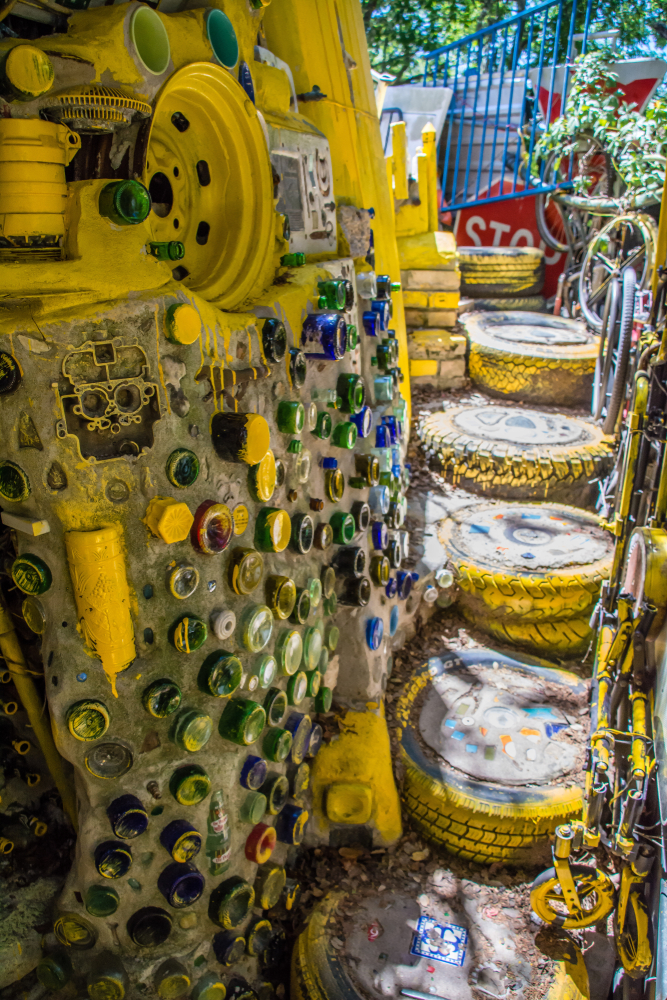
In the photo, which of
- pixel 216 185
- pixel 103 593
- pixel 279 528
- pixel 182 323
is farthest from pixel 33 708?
pixel 216 185

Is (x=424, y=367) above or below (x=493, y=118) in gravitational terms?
below

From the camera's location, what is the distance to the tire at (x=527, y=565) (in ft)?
15.7

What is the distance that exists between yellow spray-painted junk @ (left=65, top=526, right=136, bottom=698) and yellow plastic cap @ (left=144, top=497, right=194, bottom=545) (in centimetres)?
10

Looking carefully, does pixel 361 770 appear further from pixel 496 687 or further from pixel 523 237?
pixel 523 237

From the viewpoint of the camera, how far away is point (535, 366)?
714 cm

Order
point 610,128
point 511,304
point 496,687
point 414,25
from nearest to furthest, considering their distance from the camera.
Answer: point 496,687, point 610,128, point 511,304, point 414,25

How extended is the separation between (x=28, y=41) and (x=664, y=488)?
9.34 feet

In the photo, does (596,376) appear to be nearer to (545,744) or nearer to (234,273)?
(545,744)

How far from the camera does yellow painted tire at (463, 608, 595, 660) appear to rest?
4914 millimetres

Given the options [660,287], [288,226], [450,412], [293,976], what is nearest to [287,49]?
[288,226]

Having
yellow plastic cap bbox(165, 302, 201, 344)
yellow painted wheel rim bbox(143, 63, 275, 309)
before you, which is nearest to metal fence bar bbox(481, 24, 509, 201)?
yellow painted wheel rim bbox(143, 63, 275, 309)

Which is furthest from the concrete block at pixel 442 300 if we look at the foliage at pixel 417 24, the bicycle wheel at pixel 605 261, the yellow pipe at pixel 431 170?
the foliage at pixel 417 24

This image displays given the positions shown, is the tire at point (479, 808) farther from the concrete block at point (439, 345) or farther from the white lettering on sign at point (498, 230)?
the white lettering on sign at point (498, 230)

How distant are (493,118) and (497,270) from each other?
130 inches
